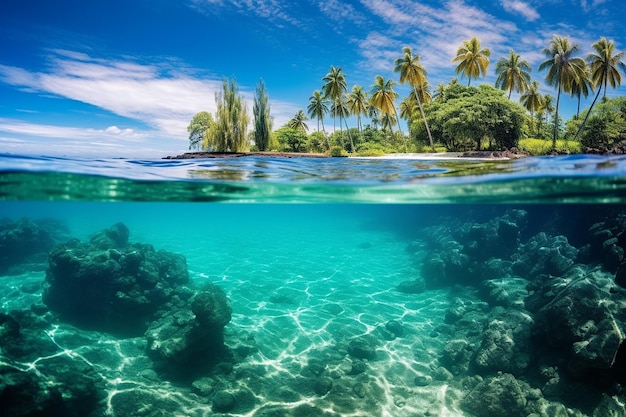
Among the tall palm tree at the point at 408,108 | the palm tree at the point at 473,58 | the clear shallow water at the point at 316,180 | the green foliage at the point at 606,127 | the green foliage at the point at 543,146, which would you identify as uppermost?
A: the palm tree at the point at 473,58

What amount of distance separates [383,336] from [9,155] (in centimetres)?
1424

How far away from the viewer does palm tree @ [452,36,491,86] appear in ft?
156

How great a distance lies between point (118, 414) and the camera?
29.2 feet

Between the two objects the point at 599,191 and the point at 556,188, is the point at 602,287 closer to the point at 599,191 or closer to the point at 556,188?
the point at 599,191

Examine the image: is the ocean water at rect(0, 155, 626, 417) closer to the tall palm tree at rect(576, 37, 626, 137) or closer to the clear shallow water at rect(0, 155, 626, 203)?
the clear shallow water at rect(0, 155, 626, 203)

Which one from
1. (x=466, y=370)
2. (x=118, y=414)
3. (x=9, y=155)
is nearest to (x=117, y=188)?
(x=9, y=155)

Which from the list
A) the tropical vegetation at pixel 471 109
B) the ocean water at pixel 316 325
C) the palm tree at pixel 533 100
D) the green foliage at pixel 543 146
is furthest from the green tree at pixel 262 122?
the palm tree at pixel 533 100

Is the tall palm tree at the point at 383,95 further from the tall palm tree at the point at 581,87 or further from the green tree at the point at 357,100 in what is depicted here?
the tall palm tree at the point at 581,87

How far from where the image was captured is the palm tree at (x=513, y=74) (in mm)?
48844

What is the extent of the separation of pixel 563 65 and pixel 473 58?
11011mm

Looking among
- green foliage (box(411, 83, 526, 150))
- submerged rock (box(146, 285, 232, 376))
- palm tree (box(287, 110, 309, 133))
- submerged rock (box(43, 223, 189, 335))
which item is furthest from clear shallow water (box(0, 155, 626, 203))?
palm tree (box(287, 110, 309, 133))

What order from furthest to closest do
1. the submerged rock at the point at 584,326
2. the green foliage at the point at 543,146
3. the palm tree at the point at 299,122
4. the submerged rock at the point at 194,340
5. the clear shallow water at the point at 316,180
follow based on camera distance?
the palm tree at the point at 299,122 < the green foliage at the point at 543,146 < the submerged rock at the point at 194,340 < the clear shallow water at the point at 316,180 < the submerged rock at the point at 584,326

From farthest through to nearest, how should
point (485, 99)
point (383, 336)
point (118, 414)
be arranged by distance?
point (485, 99)
point (383, 336)
point (118, 414)

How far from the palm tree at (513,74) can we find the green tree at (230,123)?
140 ft
